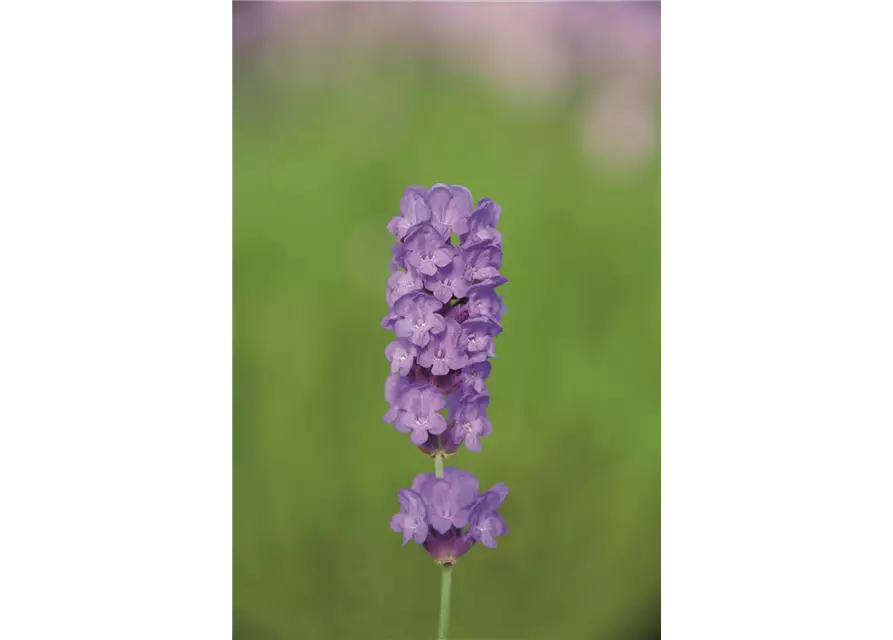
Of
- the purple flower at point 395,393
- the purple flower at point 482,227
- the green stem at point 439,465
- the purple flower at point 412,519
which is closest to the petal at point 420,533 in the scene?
the purple flower at point 412,519

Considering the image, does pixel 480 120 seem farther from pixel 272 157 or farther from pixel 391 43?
pixel 272 157

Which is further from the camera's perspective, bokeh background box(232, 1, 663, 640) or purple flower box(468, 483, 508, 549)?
bokeh background box(232, 1, 663, 640)

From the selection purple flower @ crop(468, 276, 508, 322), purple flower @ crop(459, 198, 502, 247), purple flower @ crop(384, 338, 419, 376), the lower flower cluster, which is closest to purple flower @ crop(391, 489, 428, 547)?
the lower flower cluster

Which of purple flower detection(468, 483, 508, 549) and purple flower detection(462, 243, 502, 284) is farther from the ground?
purple flower detection(462, 243, 502, 284)

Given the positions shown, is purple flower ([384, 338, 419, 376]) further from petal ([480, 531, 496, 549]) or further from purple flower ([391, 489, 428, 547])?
petal ([480, 531, 496, 549])

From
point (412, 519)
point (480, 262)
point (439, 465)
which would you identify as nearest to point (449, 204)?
point (480, 262)

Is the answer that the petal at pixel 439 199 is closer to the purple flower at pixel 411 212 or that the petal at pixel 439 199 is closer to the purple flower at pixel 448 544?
the purple flower at pixel 411 212
